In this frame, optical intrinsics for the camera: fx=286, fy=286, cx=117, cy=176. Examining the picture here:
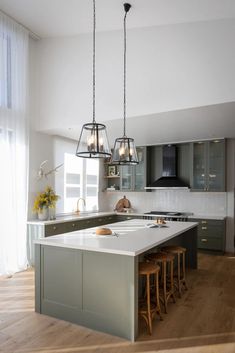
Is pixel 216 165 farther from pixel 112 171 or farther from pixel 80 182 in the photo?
pixel 80 182

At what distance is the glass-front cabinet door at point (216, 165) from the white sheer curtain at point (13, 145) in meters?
3.90

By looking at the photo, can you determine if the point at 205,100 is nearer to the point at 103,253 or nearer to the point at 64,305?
the point at 103,253

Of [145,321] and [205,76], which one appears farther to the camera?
[205,76]

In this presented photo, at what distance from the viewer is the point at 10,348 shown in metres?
2.51

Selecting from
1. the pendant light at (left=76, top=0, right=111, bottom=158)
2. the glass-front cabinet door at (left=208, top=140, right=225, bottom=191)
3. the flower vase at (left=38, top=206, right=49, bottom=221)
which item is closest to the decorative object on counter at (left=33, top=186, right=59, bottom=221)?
the flower vase at (left=38, top=206, right=49, bottom=221)

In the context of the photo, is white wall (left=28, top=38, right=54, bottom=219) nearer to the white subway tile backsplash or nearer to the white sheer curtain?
the white sheer curtain

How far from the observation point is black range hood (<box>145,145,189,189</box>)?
6.72 meters

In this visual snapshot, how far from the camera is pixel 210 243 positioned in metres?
6.08

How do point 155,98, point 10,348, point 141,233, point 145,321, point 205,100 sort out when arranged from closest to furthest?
point 10,348, point 145,321, point 141,233, point 205,100, point 155,98

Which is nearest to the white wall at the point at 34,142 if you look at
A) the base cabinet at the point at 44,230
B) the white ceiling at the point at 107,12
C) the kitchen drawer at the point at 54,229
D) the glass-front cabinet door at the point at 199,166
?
the base cabinet at the point at 44,230

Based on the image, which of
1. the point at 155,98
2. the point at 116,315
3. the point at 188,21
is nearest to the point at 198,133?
the point at 155,98

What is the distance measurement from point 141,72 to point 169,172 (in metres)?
3.01

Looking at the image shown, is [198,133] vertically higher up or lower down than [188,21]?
lower down

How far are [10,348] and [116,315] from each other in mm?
972
